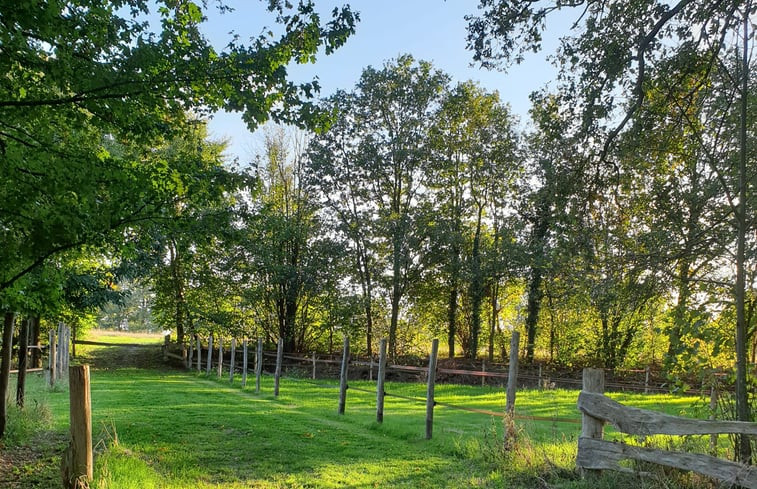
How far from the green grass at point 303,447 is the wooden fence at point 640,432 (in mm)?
264

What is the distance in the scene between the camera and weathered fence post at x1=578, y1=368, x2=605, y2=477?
543 centimetres

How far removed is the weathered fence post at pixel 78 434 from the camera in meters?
4.15

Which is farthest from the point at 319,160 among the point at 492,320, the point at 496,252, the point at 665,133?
the point at 665,133

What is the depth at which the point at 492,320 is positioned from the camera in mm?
26734

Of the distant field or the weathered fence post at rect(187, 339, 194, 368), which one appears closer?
the weathered fence post at rect(187, 339, 194, 368)

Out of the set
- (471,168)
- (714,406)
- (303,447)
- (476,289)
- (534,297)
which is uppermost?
(471,168)

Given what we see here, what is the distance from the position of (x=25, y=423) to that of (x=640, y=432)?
8.32 meters

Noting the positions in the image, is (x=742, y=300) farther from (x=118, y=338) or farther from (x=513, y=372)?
(x=118, y=338)

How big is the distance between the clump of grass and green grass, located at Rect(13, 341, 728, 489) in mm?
281

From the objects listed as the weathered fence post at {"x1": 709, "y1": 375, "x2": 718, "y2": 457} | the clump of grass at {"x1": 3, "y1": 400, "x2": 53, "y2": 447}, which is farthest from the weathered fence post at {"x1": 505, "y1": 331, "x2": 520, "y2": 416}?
the clump of grass at {"x1": 3, "y1": 400, "x2": 53, "y2": 447}

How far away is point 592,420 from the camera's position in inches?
215

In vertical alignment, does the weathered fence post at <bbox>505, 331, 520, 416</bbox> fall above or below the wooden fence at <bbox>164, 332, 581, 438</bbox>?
above

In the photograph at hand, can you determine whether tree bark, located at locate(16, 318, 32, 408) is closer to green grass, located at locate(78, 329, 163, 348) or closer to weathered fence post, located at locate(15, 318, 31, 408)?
weathered fence post, located at locate(15, 318, 31, 408)

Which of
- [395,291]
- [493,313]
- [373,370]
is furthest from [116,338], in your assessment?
[493,313]
